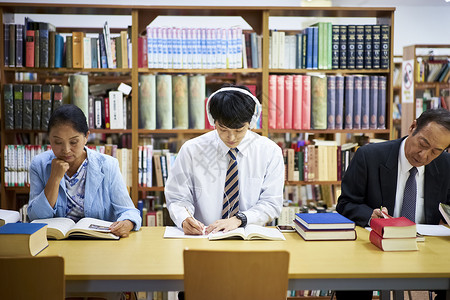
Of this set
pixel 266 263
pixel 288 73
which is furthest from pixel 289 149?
pixel 266 263

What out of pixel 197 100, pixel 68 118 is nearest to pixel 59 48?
pixel 197 100

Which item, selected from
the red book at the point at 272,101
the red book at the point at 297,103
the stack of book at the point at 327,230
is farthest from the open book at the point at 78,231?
the red book at the point at 297,103

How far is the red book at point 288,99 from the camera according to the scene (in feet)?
11.8

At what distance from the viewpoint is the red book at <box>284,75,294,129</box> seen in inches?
142

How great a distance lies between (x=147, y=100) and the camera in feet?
11.6

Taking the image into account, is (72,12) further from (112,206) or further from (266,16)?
(112,206)

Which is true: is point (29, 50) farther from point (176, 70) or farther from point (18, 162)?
point (176, 70)

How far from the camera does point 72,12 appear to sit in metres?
3.52

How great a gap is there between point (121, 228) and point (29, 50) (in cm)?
213

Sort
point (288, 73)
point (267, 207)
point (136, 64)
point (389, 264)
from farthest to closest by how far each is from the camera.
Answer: point (288, 73) → point (136, 64) → point (267, 207) → point (389, 264)

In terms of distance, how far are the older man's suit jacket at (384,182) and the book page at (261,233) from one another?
0.46 metres

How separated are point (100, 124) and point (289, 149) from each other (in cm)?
151

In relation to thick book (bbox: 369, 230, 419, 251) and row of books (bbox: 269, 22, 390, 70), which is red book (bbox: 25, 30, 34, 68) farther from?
thick book (bbox: 369, 230, 419, 251)

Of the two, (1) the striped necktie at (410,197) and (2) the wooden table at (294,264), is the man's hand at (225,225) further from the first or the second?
(1) the striped necktie at (410,197)
